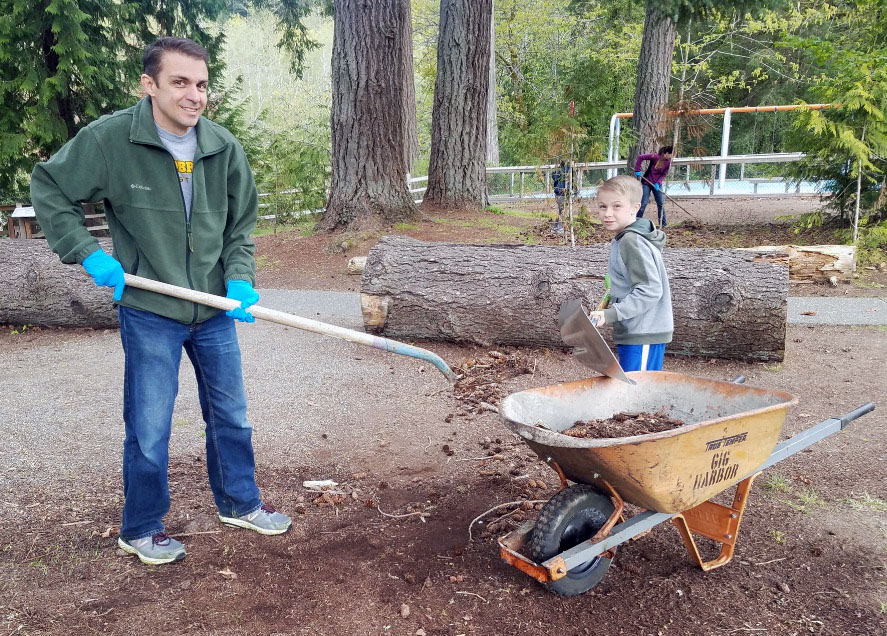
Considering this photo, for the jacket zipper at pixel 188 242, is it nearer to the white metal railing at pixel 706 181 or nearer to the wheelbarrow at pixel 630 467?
the wheelbarrow at pixel 630 467

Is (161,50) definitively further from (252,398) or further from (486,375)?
(486,375)

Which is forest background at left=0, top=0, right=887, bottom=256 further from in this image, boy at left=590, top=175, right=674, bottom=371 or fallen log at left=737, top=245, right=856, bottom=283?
boy at left=590, top=175, right=674, bottom=371

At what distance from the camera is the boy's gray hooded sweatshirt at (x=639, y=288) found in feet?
10.8

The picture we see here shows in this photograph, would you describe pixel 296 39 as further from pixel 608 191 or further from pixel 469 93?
pixel 608 191

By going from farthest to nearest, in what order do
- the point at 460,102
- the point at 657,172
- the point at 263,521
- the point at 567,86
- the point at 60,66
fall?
1. the point at 567,86
2. the point at 460,102
3. the point at 60,66
4. the point at 657,172
5. the point at 263,521

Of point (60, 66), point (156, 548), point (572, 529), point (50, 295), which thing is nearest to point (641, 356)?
point (572, 529)

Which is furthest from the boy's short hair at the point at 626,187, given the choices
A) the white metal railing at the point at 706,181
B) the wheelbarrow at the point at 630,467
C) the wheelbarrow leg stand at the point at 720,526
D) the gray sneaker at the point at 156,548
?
the white metal railing at the point at 706,181

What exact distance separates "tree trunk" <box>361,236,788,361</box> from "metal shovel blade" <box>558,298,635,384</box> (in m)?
2.80

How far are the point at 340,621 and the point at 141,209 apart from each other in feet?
5.66

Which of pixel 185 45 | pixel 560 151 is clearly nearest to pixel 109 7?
pixel 560 151

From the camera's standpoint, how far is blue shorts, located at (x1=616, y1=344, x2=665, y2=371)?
352cm

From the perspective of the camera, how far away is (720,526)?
285 centimetres

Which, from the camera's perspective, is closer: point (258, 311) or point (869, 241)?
point (258, 311)

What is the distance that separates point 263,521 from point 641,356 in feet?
6.44
